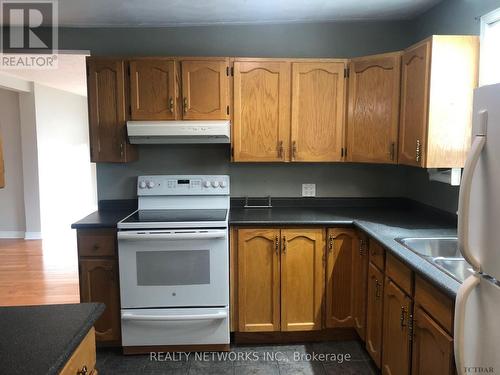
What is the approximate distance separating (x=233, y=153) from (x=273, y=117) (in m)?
0.40

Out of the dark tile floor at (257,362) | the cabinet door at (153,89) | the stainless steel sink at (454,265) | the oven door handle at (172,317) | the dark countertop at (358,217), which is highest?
the cabinet door at (153,89)

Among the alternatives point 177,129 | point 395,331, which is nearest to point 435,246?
point 395,331

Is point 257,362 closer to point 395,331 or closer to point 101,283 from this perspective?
point 395,331

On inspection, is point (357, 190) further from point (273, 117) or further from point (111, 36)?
point (111, 36)

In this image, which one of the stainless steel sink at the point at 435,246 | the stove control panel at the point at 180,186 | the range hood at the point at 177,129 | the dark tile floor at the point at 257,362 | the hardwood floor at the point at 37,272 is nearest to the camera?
the stainless steel sink at the point at 435,246

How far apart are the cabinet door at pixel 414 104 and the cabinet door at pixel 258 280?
99 centimetres

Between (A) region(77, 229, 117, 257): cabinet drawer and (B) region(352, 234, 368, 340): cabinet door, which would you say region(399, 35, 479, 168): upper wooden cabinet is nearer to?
(B) region(352, 234, 368, 340): cabinet door

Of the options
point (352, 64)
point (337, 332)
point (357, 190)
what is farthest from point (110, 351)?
point (352, 64)

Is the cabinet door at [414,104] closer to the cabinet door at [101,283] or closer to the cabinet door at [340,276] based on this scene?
the cabinet door at [340,276]

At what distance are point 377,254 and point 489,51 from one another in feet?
4.30

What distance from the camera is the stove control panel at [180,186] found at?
3035 millimetres

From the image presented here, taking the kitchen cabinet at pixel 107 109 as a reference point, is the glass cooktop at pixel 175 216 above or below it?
below

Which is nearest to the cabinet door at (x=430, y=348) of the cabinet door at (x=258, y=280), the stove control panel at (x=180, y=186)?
the cabinet door at (x=258, y=280)

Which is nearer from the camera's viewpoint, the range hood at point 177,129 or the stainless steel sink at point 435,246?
the stainless steel sink at point 435,246
